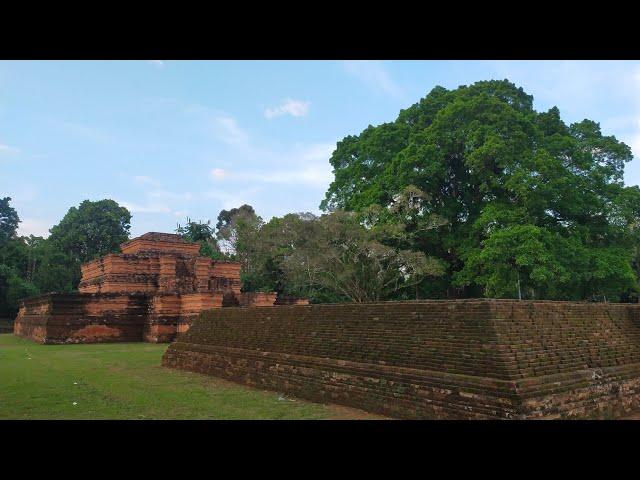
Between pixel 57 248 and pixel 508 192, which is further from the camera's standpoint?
pixel 57 248

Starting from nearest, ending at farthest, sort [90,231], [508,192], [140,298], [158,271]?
[140,298] → [508,192] → [158,271] → [90,231]

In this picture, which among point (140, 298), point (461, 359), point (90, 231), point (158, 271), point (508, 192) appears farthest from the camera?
Result: point (90, 231)

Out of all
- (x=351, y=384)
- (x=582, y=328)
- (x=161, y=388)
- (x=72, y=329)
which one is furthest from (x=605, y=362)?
(x=72, y=329)

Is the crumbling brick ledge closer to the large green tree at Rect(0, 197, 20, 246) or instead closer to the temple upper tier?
the temple upper tier

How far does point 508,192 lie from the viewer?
83.6ft

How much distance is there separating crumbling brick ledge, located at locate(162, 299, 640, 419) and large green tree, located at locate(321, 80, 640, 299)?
43.1ft

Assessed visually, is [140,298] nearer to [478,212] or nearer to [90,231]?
[478,212]

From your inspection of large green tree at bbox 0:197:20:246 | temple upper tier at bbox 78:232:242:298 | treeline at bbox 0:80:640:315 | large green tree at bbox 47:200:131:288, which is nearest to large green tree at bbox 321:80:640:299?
Result: treeline at bbox 0:80:640:315

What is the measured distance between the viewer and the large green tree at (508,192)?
22.8 metres

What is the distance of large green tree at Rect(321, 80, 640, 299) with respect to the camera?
2280cm

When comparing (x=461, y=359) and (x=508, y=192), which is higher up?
(x=508, y=192)

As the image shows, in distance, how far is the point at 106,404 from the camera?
8.70 m

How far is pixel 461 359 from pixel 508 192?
2014 centimetres

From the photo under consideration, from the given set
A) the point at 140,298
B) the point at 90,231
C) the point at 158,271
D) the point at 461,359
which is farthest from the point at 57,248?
the point at 461,359
